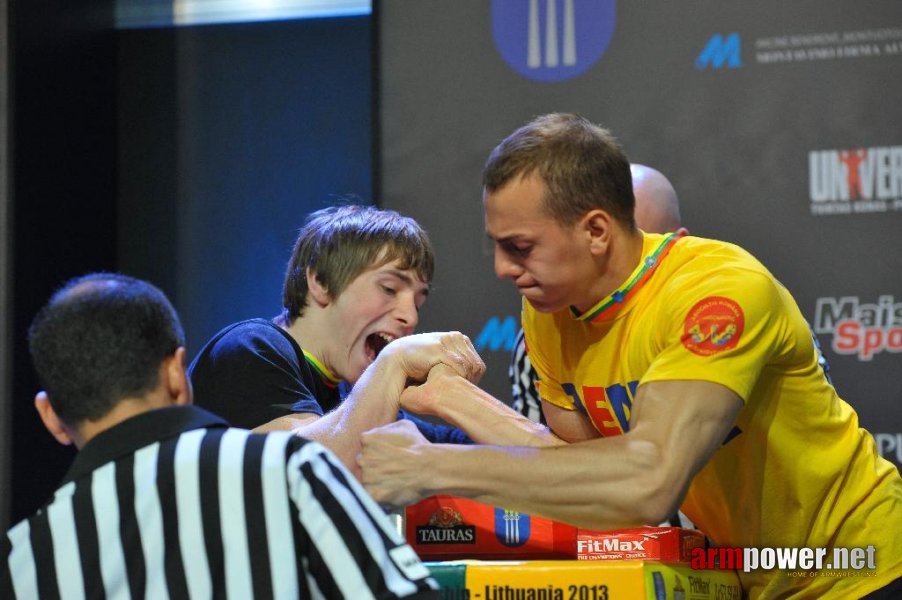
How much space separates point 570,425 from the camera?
85.9 inches

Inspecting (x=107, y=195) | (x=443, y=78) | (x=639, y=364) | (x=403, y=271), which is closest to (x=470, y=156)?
(x=443, y=78)

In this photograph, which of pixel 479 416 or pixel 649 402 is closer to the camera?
pixel 649 402

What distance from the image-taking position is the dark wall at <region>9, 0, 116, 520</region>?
3.87 meters

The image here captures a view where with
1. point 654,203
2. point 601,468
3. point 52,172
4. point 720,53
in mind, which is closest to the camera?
point 601,468

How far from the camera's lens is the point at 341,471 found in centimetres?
140

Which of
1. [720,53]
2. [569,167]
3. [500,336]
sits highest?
[720,53]

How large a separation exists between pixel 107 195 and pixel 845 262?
2705 mm

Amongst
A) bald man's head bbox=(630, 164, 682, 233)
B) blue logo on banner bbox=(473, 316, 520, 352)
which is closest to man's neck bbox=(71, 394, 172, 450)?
bald man's head bbox=(630, 164, 682, 233)

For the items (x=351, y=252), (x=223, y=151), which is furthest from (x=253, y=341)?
(x=223, y=151)

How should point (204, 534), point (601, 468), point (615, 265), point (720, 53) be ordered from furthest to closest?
point (720, 53) → point (615, 265) → point (601, 468) → point (204, 534)

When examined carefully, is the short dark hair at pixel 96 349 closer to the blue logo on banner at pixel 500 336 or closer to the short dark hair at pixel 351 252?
the short dark hair at pixel 351 252

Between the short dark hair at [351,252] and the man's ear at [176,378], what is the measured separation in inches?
44.6

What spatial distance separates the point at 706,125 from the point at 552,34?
0.58 meters

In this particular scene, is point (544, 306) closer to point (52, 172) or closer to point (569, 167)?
point (569, 167)
